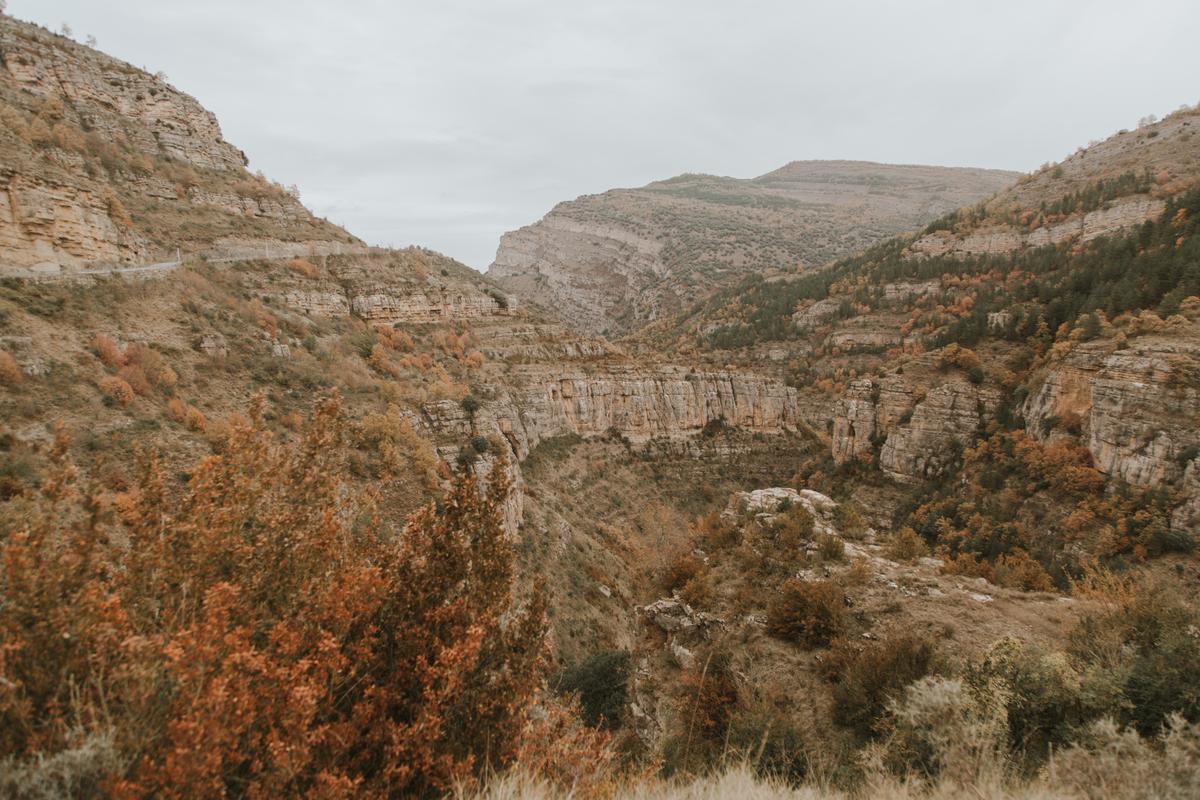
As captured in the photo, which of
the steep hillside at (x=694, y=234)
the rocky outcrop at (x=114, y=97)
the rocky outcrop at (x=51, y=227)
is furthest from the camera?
the steep hillside at (x=694, y=234)

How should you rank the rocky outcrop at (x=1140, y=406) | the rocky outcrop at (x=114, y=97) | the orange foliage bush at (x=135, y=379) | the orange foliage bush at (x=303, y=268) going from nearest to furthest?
the orange foliage bush at (x=135, y=379) → the rocky outcrop at (x=1140, y=406) → the rocky outcrop at (x=114, y=97) → the orange foliage bush at (x=303, y=268)

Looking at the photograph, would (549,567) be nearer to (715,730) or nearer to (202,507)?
(715,730)

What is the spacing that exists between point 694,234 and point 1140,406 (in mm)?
111494

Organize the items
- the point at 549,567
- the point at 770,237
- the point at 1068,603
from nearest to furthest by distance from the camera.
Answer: the point at 1068,603
the point at 549,567
the point at 770,237

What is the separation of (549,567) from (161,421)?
50.0 ft

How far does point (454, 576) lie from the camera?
15.3 feet

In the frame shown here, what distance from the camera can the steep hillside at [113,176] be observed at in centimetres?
1688

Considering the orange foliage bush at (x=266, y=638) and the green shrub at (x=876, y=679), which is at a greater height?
the orange foliage bush at (x=266, y=638)

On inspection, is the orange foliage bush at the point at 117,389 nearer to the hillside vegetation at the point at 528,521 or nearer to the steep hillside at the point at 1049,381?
the hillside vegetation at the point at 528,521

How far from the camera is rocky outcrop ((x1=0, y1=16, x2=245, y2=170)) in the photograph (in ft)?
101

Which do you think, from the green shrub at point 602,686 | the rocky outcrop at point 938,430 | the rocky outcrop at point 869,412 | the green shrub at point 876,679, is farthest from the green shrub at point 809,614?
the rocky outcrop at point 869,412

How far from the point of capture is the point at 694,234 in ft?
403

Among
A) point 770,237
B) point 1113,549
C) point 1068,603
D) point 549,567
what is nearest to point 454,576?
point 1068,603

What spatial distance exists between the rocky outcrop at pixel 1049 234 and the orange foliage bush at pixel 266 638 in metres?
60.3
